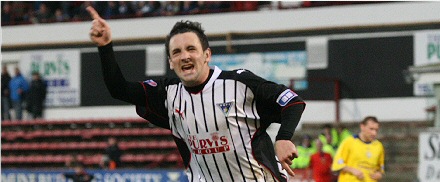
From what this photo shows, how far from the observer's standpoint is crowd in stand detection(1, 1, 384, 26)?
2616 cm

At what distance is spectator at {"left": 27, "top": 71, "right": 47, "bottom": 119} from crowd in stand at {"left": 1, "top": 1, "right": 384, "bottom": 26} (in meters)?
2.39

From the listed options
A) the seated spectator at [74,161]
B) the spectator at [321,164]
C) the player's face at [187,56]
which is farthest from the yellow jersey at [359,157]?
the seated spectator at [74,161]

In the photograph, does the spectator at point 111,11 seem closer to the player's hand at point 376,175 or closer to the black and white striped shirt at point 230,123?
the player's hand at point 376,175

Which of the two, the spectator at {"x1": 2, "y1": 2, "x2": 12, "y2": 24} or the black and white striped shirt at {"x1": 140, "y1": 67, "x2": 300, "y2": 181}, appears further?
the spectator at {"x1": 2, "y1": 2, "x2": 12, "y2": 24}

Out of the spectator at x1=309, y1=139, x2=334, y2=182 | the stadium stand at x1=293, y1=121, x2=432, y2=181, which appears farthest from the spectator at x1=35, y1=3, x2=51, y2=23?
the spectator at x1=309, y1=139, x2=334, y2=182

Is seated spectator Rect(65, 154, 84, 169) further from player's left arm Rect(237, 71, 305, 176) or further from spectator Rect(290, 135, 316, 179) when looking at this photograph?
player's left arm Rect(237, 71, 305, 176)

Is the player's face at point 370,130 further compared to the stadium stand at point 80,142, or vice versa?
the stadium stand at point 80,142

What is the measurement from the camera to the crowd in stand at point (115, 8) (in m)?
26.2

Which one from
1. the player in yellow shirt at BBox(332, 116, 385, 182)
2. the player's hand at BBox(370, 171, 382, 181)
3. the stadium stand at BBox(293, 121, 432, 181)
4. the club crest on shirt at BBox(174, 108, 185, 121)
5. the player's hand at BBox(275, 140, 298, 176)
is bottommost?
the stadium stand at BBox(293, 121, 432, 181)

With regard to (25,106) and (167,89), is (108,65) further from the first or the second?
(25,106)

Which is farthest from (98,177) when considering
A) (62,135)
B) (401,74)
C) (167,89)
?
(167,89)

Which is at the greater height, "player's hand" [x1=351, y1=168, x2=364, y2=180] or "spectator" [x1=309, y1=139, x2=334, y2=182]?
"player's hand" [x1=351, y1=168, x2=364, y2=180]

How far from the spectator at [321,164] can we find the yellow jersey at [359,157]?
309 cm

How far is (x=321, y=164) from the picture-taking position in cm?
1659
